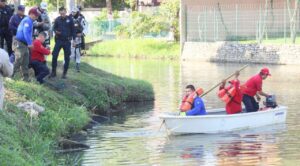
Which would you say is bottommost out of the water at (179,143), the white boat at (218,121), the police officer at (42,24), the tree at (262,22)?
the water at (179,143)

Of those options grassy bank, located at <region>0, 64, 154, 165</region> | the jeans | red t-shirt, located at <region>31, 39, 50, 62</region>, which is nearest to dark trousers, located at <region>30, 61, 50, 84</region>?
red t-shirt, located at <region>31, 39, 50, 62</region>

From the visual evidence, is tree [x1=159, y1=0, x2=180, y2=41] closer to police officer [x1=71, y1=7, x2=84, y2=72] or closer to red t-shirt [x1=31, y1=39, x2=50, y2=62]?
police officer [x1=71, y1=7, x2=84, y2=72]

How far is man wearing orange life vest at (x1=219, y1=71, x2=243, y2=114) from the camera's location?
20.1m

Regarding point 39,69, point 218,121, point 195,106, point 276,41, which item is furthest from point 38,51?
point 276,41

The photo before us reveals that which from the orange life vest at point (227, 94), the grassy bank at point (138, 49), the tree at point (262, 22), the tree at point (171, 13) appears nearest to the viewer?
the orange life vest at point (227, 94)

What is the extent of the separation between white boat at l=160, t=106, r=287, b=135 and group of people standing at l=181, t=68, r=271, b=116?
0.30m

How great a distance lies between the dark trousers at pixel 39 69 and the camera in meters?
19.8

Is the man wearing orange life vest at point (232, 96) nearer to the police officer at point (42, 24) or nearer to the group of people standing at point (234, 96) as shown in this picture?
the group of people standing at point (234, 96)

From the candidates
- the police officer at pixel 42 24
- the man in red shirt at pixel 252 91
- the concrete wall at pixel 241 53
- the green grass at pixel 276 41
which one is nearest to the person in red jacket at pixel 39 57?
the police officer at pixel 42 24

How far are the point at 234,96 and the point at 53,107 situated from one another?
15.0 feet

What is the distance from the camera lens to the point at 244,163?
15289mm

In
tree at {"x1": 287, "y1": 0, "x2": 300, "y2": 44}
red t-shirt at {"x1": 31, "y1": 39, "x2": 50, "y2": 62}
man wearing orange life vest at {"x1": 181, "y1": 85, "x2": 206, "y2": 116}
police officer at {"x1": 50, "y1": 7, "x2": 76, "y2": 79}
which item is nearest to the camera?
man wearing orange life vest at {"x1": 181, "y1": 85, "x2": 206, "y2": 116}

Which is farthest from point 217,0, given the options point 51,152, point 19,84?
point 51,152

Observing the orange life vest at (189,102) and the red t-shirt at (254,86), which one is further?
the red t-shirt at (254,86)
